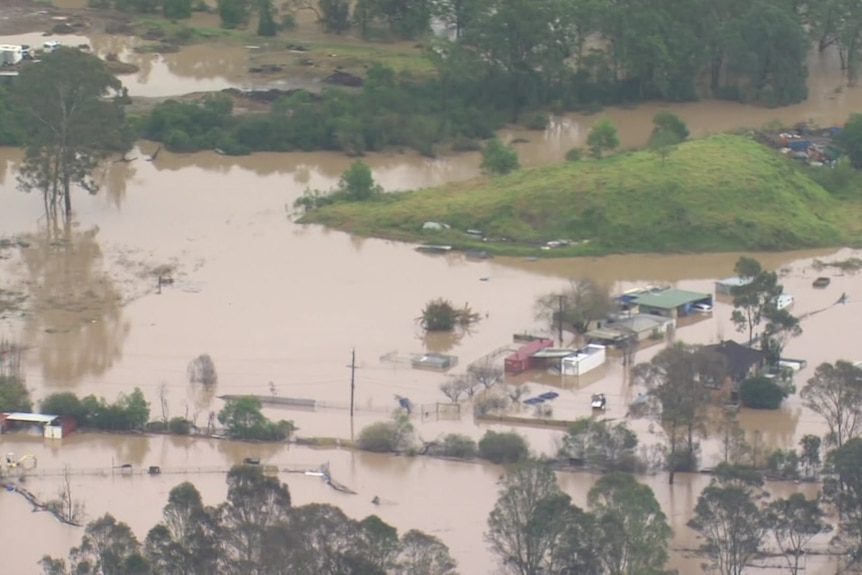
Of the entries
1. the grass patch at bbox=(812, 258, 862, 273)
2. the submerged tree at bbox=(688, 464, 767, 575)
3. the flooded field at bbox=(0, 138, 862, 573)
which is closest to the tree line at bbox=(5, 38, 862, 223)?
the flooded field at bbox=(0, 138, 862, 573)

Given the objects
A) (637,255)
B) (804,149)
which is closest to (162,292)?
(637,255)

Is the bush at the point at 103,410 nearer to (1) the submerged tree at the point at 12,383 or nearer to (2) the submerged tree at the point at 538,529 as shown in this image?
(1) the submerged tree at the point at 12,383

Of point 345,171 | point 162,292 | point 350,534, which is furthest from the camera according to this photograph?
point 345,171

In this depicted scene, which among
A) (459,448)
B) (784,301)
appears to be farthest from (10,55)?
(459,448)

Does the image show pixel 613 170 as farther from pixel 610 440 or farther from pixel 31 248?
pixel 610 440

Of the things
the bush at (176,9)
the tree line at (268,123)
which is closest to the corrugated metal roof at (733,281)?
the tree line at (268,123)

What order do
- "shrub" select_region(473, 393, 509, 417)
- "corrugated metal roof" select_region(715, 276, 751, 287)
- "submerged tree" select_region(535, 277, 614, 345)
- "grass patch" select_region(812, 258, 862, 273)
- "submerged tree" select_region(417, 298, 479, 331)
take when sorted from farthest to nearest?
"grass patch" select_region(812, 258, 862, 273) < "corrugated metal roof" select_region(715, 276, 751, 287) < "submerged tree" select_region(417, 298, 479, 331) < "submerged tree" select_region(535, 277, 614, 345) < "shrub" select_region(473, 393, 509, 417)

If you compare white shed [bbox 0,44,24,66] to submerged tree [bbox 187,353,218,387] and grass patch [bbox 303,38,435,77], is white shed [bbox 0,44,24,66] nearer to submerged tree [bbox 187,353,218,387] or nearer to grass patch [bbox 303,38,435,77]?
grass patch [bbox 303,38,435,77]

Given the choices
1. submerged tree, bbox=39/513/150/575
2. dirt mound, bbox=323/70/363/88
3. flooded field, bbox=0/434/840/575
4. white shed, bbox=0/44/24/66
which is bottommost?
flooded field, bbox=0/434/840/575
